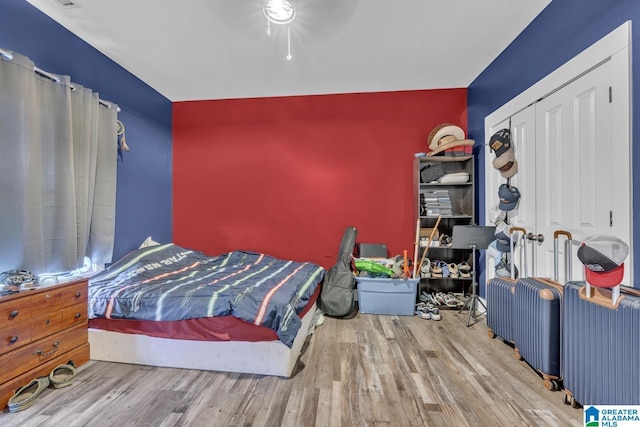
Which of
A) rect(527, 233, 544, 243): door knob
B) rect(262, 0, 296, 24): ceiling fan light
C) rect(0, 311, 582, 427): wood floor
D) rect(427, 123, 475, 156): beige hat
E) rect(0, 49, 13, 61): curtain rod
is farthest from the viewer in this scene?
rect(427, 123, 475, 156): beige hat

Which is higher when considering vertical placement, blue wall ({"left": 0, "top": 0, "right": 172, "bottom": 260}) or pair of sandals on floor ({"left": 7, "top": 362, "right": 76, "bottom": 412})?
blue wall ({"left": 0, "top": 0, "right": 172, "bottom": 260})

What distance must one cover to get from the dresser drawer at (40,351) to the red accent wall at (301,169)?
6.11ft

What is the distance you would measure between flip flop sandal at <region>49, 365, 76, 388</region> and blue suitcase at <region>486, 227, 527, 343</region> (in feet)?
10.0

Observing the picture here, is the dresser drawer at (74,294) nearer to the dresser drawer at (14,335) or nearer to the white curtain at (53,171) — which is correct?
the dresser drawer at (14,335)

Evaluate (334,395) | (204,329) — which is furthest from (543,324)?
(204,329)

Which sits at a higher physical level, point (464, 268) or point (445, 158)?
point (445, 158)

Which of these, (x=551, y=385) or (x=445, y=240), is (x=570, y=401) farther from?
(x=445, y=240)

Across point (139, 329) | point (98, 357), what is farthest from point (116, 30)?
point (98, 357)

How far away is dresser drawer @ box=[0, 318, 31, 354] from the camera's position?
1450 millimetres

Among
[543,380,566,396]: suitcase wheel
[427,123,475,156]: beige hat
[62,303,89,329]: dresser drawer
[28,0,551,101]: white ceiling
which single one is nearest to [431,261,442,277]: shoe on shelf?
[427,123,475,156]: beige hat

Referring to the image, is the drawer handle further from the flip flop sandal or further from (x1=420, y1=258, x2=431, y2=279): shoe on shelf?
(x1=420, y1=258, x2=431, y2=279): shoe on shelf

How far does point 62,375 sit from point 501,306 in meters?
3.13

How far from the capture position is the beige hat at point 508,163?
2398mm

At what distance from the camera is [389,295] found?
2.83 m
